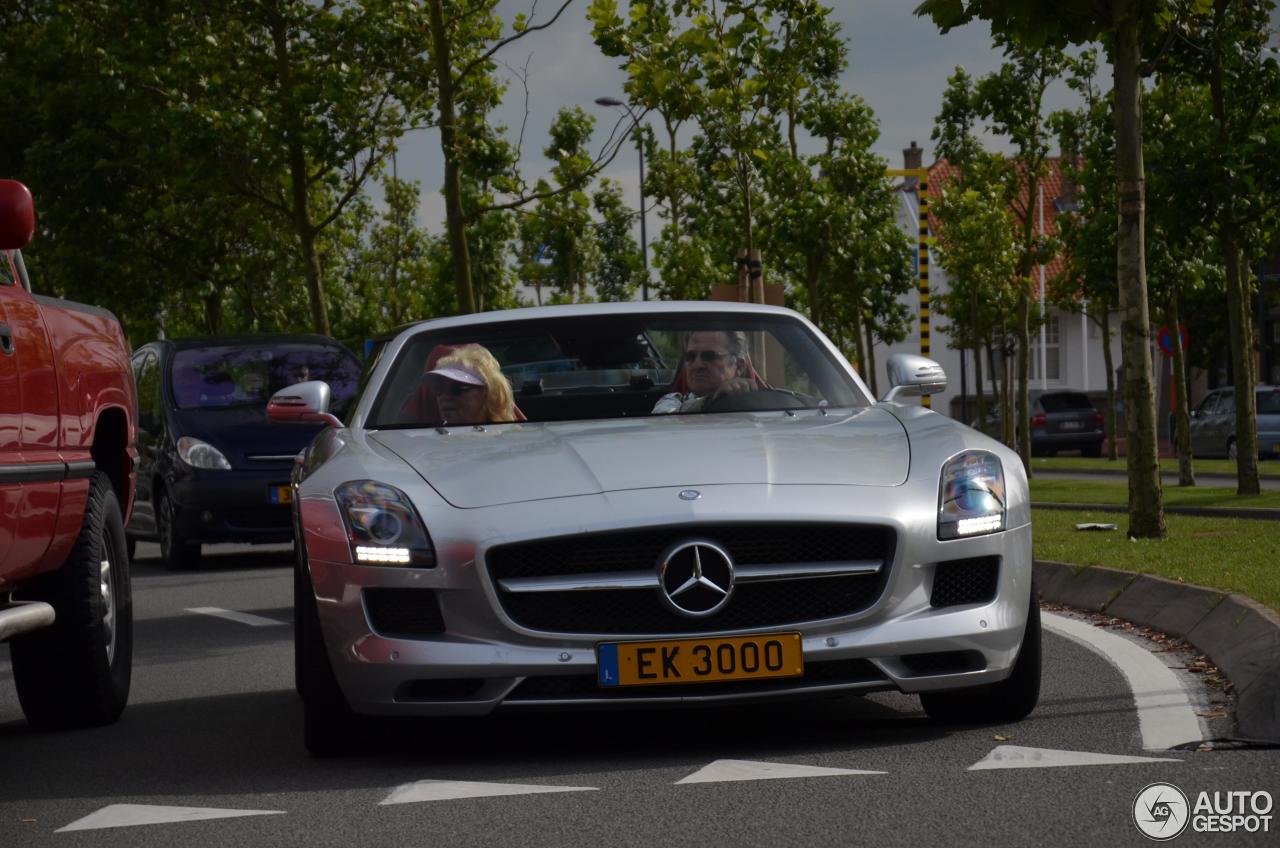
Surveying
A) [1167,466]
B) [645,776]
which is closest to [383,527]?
[645,776]

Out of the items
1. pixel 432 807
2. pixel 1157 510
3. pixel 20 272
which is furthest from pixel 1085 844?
pixel 1157 510

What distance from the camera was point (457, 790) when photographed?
538 centimetres

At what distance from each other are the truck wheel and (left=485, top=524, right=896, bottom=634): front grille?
10.2 metres

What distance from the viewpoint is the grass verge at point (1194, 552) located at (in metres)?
8.73

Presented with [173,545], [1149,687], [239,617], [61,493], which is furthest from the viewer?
[173,545]

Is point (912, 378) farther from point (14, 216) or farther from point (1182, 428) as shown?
point (1182, 428)

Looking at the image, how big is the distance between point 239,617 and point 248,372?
5.24 meters

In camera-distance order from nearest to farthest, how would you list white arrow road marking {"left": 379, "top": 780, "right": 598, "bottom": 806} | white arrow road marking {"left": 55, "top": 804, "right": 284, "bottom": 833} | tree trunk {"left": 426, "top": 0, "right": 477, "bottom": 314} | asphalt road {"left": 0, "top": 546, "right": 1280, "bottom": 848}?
asphalt road {"left": 0, "top": 546, "right": 1280, "bottom": 848}
white arrow road marking {"left": 55, "top": 804, "right": 284, "bottom": 833}
white arrow road marking {"left": 379, "top": 780, "right": 598, "bottom": 806}
tree trunk {"left": 426, "top": 0, "right": 477, "bottom": 314}

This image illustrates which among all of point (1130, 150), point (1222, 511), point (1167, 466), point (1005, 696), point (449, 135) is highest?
point (449, 135)

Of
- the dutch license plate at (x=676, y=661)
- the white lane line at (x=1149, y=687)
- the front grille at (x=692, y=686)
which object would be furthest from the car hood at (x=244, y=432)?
the dutch license plate at (x=676, y=661)

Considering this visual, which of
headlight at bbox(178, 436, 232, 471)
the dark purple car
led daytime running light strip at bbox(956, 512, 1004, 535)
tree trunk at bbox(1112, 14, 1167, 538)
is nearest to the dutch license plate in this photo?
led daytime running light strip at bbox(956, 512, 1004, 535)

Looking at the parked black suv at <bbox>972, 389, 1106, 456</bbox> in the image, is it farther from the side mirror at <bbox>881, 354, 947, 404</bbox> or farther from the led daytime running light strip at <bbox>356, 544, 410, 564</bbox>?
the led daytime running light strip at <bbox>356, 544, 410, 564</bbox>

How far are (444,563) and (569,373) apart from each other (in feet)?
6.14

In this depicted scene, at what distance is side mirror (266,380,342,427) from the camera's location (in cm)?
732
